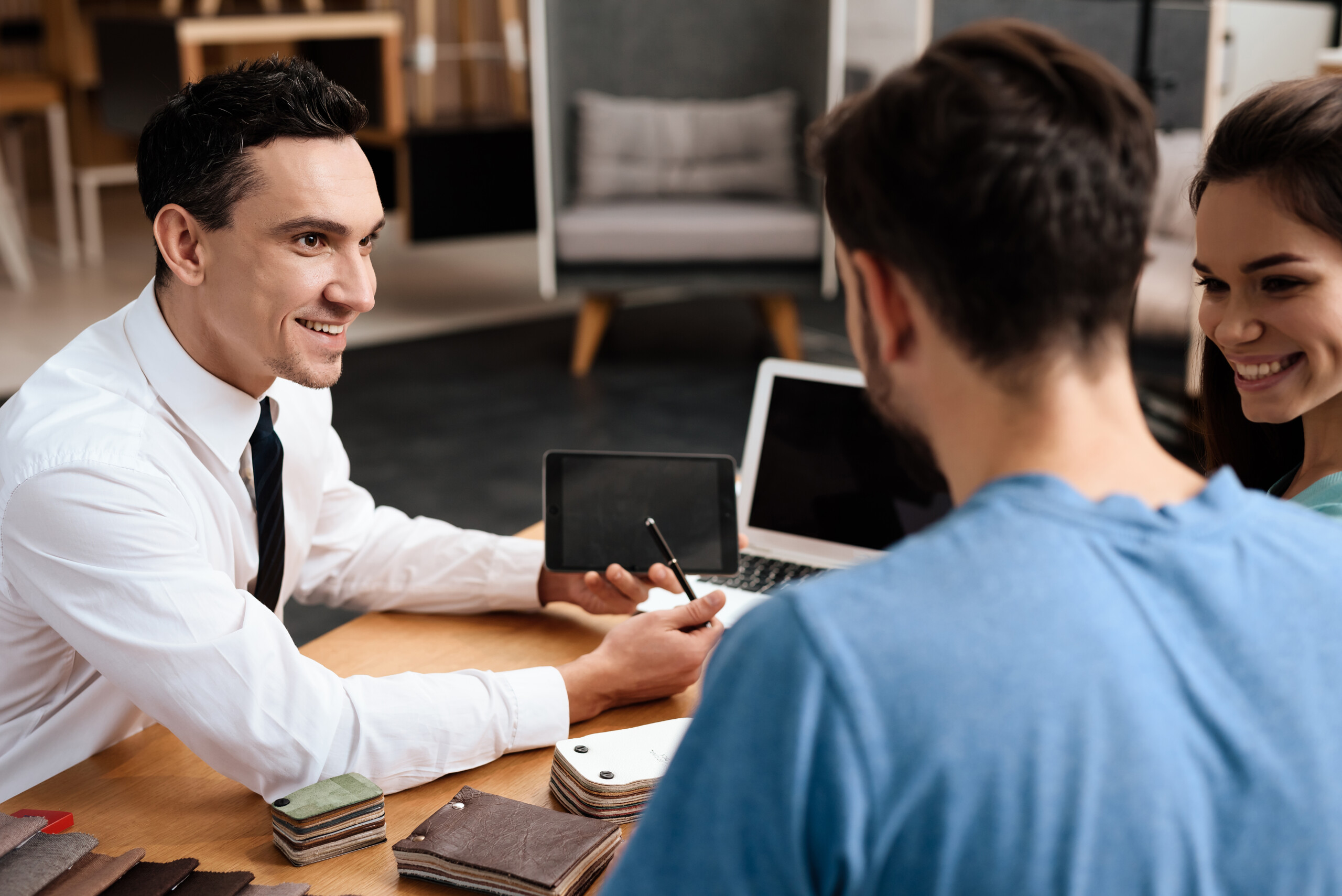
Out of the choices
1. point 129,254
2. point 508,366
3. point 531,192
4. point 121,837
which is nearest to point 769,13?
point 531,192

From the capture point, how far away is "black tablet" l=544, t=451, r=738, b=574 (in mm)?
1394

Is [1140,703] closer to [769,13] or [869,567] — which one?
[869,567]

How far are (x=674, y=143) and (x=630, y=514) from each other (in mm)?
3460

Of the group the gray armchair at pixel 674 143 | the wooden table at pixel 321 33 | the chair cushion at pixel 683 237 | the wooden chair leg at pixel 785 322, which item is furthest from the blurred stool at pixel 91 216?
the wooden chair leg at pixel 785 322

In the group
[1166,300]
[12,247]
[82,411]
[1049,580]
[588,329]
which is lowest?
[588,329]

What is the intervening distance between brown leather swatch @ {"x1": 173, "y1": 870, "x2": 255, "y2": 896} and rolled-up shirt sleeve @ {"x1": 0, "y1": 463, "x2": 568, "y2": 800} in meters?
0.14

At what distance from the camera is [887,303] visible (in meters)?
0.65

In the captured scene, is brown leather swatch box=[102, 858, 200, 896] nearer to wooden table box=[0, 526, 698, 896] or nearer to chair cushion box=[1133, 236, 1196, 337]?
wooden table box=[0, 526, 698, 896]

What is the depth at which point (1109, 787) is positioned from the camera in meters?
0.53

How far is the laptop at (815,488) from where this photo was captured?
1.52 m

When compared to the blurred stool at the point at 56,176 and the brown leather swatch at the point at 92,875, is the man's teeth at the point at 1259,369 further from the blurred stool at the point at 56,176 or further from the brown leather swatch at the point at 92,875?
the blurred stool at the point at 56,176

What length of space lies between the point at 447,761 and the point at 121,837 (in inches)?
10.9

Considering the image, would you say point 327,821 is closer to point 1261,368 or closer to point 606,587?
point 606,587

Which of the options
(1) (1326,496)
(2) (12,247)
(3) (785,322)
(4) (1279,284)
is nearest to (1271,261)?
(4) (1279,284)
